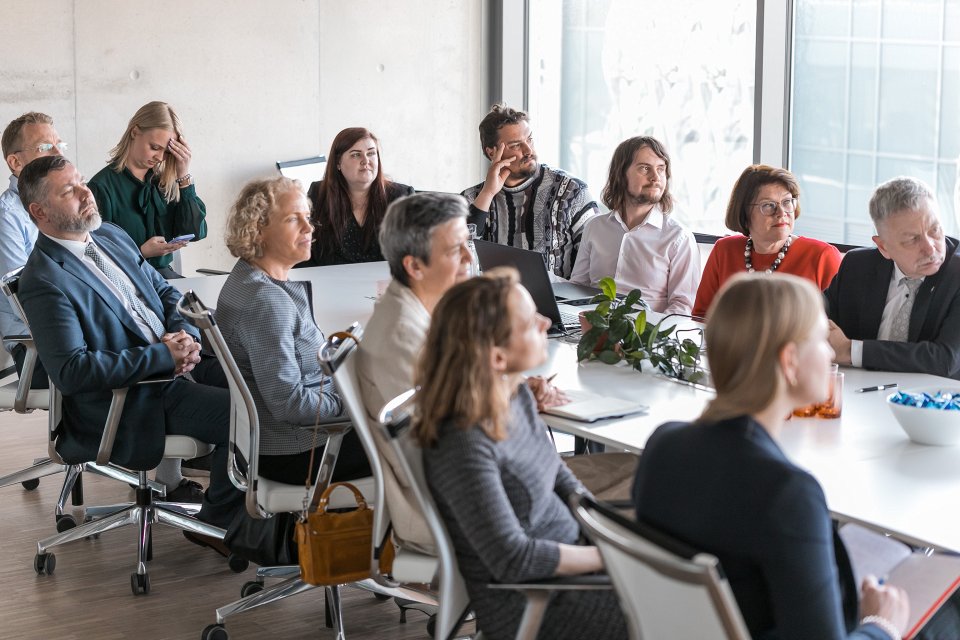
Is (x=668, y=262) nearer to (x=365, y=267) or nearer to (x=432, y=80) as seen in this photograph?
(x=365, y=267)

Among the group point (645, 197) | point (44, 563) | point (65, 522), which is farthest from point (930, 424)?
point (65, 522)

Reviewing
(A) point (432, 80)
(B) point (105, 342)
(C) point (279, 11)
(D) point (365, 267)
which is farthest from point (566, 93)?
(B) point (105, 342)

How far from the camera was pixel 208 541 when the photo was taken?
390 cm

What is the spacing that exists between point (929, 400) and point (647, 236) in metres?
2.05

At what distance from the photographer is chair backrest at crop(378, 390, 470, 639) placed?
2111 mm

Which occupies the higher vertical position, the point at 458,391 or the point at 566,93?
the point at 566,93

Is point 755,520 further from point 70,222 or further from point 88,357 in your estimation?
point 70,222

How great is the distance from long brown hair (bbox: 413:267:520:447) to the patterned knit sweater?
9.99ft

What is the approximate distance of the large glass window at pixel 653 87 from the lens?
22.7 ft

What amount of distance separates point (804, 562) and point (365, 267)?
3.68 m

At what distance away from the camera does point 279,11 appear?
293 inches

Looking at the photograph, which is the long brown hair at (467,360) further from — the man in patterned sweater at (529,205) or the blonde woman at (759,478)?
the man in patterned sweater at (529,205)

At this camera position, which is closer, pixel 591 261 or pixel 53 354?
pixel 53 354

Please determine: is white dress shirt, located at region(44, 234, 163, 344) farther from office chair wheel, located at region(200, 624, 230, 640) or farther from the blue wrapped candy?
the blue wrapped candy
